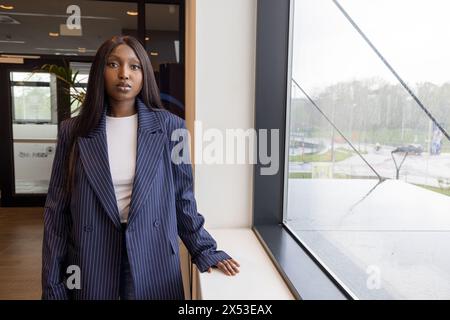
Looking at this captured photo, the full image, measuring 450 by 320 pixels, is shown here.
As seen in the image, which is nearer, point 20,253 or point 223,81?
point 223,81

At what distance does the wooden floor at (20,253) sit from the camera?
9.51 ft

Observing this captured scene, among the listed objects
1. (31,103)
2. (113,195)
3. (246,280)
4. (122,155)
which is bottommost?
(246,280)

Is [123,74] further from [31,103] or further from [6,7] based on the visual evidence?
[31,103]

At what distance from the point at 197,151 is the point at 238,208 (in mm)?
366

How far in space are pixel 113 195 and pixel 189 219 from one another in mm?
314

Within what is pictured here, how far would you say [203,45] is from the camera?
1.76 m

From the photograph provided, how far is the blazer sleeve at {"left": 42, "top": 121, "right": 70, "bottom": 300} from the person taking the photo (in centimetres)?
124

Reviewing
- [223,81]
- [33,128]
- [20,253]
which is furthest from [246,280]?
[33,128]

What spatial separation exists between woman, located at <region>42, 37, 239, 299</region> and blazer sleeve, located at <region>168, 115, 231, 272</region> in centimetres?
5

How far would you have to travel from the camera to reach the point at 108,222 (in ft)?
4.04

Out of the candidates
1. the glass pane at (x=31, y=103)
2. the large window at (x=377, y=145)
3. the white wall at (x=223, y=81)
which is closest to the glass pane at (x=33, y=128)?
the glass pane at (x=31, y=103)

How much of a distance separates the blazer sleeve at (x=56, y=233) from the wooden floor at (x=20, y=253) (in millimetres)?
1824

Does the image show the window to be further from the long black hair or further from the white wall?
the long black hair

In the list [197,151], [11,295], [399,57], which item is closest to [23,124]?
[11,295]
